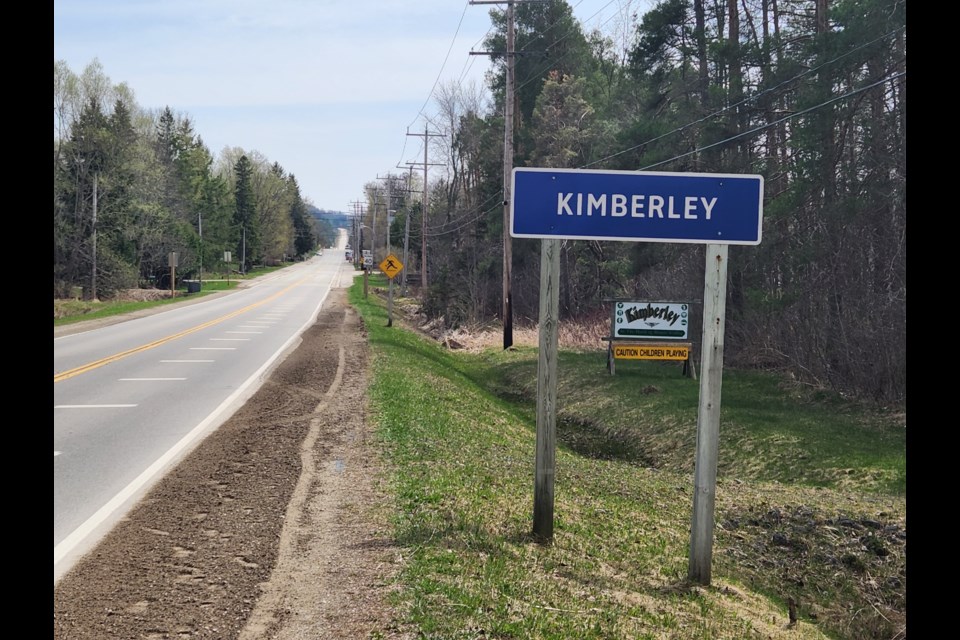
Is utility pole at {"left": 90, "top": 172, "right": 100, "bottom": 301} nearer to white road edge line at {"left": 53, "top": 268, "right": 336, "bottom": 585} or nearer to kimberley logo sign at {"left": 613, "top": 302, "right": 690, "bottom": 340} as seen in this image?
kimberley logo sign at {"left": 613, "top": 302, "right": 690, "bottom": 340}

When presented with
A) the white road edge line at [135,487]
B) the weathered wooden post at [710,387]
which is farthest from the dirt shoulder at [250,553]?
the weathered wooden post at [710,387]

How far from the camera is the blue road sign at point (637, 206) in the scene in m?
5.77

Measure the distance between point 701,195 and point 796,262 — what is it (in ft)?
54.1

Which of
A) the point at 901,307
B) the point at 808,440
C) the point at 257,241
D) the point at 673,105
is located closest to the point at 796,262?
the point at 901,307

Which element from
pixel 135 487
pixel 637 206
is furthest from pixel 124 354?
pixel 637 206

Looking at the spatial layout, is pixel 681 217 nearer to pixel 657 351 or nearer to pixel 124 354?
pixel 657 351

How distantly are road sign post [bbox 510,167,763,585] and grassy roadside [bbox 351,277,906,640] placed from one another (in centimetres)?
82

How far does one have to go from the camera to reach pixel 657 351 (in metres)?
20.8

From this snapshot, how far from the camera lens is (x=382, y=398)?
13.8 metres

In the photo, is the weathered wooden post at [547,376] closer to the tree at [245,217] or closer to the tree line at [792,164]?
the tree line at [792,164]

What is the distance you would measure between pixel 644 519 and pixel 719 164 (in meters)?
18.7

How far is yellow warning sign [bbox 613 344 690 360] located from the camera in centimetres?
2072

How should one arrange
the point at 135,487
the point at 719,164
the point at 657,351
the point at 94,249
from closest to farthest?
the point at 135,487
the point at 657,351
the point at 719,164
the point at 94,249
